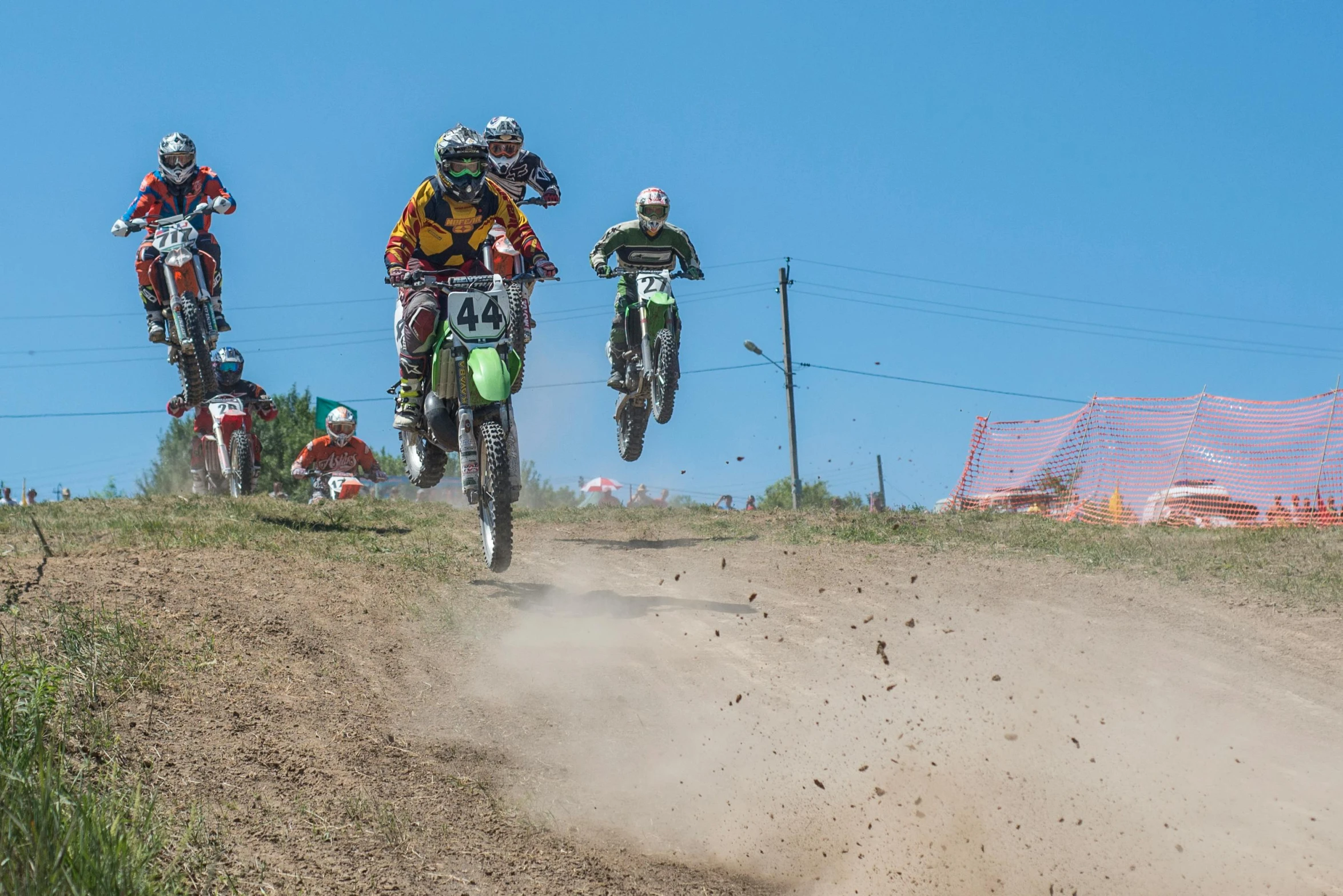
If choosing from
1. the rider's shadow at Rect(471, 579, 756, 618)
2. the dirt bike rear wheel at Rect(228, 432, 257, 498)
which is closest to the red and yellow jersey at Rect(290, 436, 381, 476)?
the dirt bike rear wheel at Rect(228, 432, 257, 498)

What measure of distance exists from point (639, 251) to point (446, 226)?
520 cm

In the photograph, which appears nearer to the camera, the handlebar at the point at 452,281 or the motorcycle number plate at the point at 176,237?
the handlebar at the point at 452,281

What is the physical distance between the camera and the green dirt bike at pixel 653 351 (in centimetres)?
1495

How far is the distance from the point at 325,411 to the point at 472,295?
15479mm

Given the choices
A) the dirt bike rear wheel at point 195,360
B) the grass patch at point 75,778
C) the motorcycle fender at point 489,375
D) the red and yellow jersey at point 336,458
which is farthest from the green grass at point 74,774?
the red and yellow jersey at point 336,458

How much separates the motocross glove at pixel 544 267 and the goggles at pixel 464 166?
834 mm

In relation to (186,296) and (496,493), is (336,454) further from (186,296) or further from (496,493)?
(496,493)

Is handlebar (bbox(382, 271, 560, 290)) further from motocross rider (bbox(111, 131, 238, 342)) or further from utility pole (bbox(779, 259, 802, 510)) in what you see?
utility pole (bbox(779, 259, 802, 510))

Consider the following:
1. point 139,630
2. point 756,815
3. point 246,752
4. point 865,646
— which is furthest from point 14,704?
point 865,646

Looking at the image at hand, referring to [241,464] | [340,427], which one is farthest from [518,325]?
[340,427]

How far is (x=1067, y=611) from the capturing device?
33.5 ft

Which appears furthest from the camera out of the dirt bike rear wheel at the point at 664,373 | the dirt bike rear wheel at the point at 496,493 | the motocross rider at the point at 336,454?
the motocross rider at the point at 336,454

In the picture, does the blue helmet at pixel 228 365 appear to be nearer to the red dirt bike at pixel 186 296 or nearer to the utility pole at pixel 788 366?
the red dirt bike at pixel 186 296

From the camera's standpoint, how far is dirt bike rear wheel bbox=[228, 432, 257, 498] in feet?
54.4
